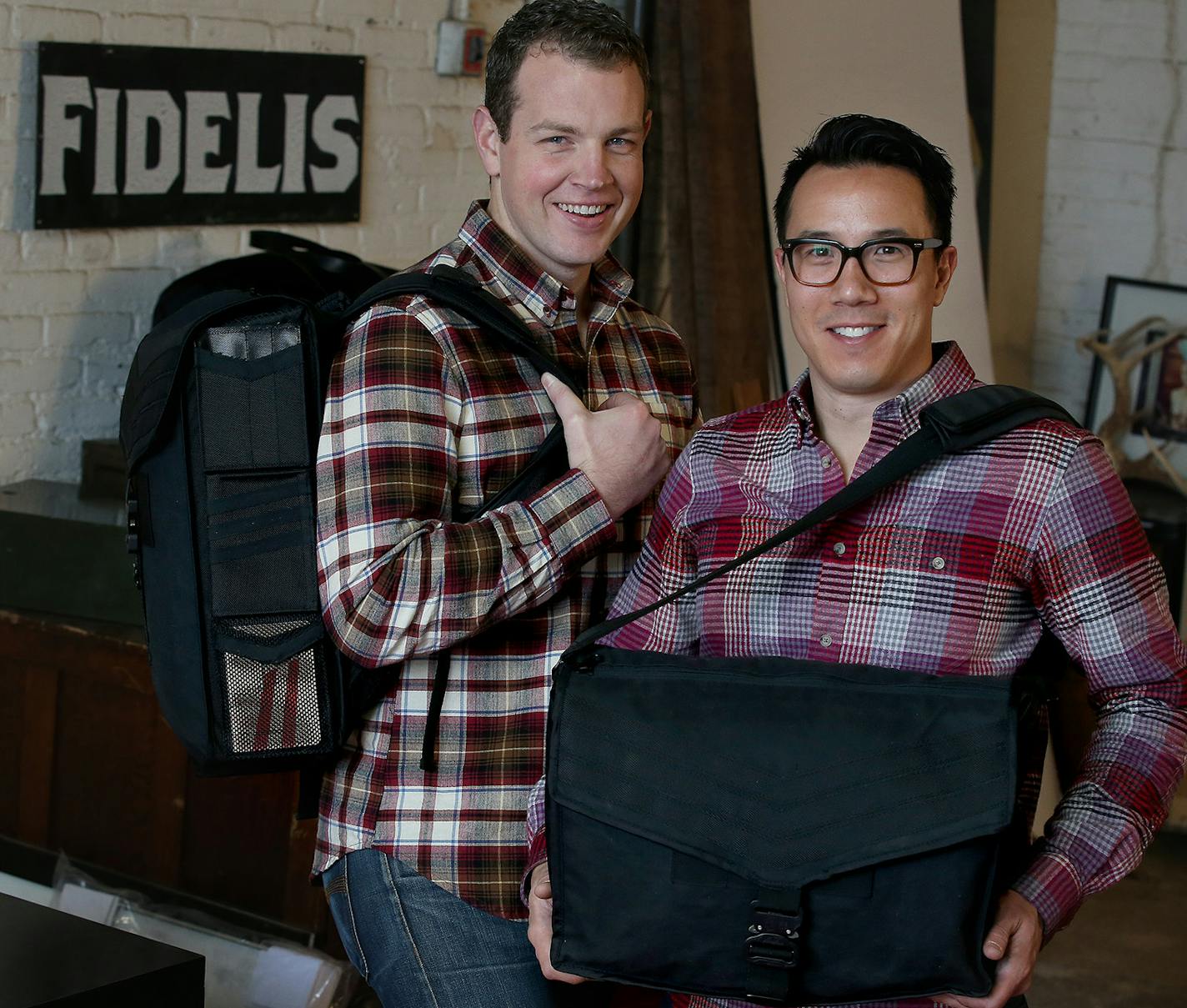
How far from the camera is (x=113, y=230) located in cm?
312

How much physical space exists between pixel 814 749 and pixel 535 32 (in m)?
0.88

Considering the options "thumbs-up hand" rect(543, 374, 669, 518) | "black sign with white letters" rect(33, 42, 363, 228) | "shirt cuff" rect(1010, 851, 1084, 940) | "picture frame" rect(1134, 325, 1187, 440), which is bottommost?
"shirt cuff" rect(1010, 851, 1084, 940)

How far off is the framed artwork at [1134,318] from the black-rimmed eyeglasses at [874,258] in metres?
3.36

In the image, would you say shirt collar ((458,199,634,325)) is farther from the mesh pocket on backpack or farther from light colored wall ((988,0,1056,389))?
light colored wall ((988,0,1056,389))

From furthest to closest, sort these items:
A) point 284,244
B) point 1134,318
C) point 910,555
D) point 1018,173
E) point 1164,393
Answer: point 1018,173
point 1134,318
point 1164,393
point 284,244
point 910,555

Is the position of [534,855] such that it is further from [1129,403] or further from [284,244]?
[1129,403]

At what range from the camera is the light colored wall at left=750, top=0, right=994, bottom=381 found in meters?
3.85

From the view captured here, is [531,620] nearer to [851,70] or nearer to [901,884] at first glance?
[901,884]

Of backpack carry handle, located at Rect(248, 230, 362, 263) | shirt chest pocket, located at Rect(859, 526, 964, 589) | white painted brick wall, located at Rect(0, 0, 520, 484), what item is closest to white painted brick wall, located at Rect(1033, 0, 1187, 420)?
white painted brick wall, located at Rect(0, 0, 520, 484)

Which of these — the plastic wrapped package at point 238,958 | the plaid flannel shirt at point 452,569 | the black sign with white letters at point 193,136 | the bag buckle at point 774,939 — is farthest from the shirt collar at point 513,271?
the black sign with white letters at point 193,136

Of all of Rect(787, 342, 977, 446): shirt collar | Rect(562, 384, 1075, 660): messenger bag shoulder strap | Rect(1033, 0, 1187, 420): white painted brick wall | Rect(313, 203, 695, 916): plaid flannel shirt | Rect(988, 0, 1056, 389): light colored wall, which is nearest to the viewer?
Rect(562, 384, 1075, 660): messenger bag shoulder strap

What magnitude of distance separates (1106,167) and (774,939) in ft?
13.2

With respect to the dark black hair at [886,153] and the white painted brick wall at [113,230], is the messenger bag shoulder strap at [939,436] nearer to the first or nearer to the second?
the dark black hair at [886,153]

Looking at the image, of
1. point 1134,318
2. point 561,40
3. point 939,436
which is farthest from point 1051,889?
point 1134,318
